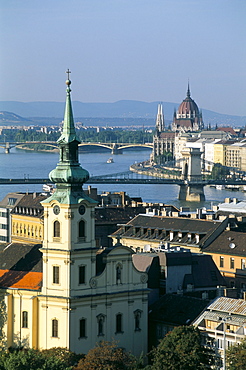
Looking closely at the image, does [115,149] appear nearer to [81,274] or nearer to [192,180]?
[192,180]

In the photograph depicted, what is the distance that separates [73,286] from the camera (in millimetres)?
18516

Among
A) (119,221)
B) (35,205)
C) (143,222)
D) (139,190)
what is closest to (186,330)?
(143,222)

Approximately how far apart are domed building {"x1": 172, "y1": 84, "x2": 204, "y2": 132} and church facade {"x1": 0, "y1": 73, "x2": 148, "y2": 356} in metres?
111

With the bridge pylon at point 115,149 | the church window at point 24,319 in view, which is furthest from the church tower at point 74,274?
the bridge pylon at point 115,149

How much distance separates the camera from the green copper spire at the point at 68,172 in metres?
18.6

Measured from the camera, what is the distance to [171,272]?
21.2 metres

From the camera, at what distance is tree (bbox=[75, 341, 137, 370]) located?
1686 centimetres

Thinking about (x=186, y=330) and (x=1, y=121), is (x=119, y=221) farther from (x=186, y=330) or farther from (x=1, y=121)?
(x=1, y=121)

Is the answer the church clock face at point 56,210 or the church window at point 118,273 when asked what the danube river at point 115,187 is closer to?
the church window at point 118,273

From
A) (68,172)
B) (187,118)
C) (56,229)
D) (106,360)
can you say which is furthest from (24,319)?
(187,118)

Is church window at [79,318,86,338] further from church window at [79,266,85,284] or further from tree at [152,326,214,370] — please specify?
tree at [152,326,214,370]

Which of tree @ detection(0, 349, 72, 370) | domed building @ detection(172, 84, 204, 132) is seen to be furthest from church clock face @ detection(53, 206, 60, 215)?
domed building @ detection(172, 84, 204, 132)

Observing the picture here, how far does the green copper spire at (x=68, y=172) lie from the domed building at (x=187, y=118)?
11171cm

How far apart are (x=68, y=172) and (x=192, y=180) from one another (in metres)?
46.1
